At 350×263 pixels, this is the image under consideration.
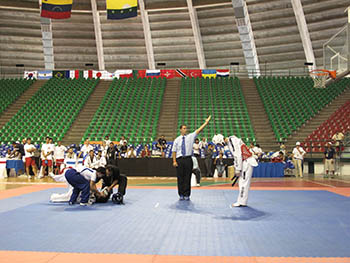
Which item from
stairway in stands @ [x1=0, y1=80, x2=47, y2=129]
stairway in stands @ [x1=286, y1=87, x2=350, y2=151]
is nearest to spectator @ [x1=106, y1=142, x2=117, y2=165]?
stairway in stands @ [x1=286, y1=87, x2=350, y2=151]

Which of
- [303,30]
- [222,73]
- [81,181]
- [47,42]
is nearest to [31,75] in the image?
[47,42]

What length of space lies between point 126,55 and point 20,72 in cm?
1151

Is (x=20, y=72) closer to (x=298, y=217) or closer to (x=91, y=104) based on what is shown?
(x=91, y=104)

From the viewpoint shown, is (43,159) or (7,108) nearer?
(43,159)

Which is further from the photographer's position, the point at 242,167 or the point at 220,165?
the point at 220,165

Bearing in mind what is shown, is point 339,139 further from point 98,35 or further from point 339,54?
point 98,35

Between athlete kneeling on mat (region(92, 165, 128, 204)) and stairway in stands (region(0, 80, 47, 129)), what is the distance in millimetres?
19568

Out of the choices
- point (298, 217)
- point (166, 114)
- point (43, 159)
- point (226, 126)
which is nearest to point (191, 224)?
point (298, 217)

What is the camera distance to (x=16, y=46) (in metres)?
37.3

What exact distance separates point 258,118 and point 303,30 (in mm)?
14319

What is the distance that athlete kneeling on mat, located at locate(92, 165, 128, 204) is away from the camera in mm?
8078

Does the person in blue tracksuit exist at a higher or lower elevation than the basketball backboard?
lower

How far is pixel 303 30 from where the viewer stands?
33.8 metres

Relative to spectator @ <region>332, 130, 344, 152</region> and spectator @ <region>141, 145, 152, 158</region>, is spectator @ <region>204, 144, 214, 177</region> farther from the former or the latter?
spectator @ <region>332, 130, 344, 152</region>
